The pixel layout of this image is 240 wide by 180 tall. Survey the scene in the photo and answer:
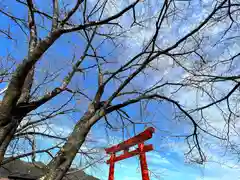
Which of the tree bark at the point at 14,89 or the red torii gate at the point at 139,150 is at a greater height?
the red torii gate at the point at 139,150

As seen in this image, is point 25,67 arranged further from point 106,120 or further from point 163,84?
point 163,84

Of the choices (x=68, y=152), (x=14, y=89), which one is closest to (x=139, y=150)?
(x=68, y=152)

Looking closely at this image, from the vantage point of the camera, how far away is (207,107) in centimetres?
421

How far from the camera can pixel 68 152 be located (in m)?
2.89

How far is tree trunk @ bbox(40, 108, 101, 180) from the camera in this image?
2773 mm

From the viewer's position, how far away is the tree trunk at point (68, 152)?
9.10 ft

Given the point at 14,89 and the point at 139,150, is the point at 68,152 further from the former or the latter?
the point at 139,150

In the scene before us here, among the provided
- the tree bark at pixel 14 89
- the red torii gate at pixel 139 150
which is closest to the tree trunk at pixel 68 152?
the tree bark at pixel 14 89

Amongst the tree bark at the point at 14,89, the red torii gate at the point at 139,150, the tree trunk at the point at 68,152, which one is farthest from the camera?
the red torii gate at the point at 139,150

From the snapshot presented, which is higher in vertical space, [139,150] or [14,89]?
[139,150]

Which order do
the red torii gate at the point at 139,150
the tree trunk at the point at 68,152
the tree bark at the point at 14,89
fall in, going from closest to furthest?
1. the tree trunk at the point at 68,152
2. the tree bark at the point at 14,89
3. the red torii gate at the point at 139,150

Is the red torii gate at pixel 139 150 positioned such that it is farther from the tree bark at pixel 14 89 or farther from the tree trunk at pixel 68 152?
the tree bark at pixel 14 89

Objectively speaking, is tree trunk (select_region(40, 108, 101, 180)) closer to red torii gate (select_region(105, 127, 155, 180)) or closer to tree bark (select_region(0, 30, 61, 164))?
tree bark (select_region(0, 30, 61, 164))

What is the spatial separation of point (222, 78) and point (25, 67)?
280cm
